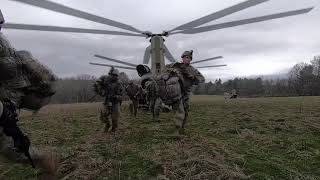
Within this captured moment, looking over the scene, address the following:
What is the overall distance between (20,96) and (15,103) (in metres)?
0.09

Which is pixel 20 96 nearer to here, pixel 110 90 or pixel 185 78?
pixel 185 78

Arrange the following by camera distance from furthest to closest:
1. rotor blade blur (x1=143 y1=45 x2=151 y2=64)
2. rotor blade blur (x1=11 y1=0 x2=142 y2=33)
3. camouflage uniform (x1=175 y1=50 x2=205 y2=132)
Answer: rotor blade blur (x1=143 y1=45 x2=151 y2=64)
camouflage uniform (x1=175 y1=50 x2=205 y2=132)
rotor blade blur (x1=11 y1=0 x2=142 y2=33)

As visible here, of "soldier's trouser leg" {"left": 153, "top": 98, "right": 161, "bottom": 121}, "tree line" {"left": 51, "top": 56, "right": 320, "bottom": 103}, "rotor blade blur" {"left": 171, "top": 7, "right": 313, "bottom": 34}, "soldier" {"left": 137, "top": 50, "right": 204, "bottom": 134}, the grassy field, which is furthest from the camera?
"tree line" {"left": 51, "top": 56, "right": 320, "bottom": 103}

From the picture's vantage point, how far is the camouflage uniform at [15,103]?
404 cm

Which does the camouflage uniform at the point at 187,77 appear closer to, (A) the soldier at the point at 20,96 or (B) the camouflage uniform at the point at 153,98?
(B) the camouflage uniform at the point at 153,98

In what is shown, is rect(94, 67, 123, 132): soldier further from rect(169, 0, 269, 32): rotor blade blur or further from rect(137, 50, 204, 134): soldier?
rect(169, 0, 269, 32): rotor blade blur

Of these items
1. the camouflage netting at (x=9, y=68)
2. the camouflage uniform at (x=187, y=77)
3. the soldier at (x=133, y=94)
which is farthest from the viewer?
the soldier at (x=133, y=94)

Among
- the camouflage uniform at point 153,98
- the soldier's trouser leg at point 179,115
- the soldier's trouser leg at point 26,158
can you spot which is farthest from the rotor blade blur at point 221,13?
the soldier's trouser leg at point 26,158

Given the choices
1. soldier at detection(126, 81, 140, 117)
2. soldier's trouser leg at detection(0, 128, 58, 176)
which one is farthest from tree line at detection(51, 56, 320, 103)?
soldier's trouser leg at detection(0, 128, 58, 176)

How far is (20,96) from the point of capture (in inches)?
171

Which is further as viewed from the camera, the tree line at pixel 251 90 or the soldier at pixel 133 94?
the tree line at pixel 251 90

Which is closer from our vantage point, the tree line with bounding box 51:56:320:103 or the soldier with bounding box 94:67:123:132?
the soldier with bounding box 94:67:123:132

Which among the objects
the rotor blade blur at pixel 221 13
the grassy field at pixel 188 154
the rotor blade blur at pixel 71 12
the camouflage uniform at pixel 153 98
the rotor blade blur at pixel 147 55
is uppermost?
the rotor blade blur at pixel 221 13

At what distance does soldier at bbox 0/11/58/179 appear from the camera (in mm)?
4062
